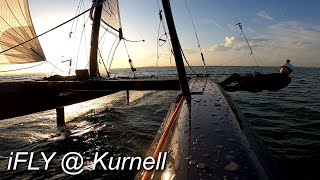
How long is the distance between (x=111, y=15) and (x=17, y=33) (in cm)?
1346

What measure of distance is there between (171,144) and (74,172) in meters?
3.87

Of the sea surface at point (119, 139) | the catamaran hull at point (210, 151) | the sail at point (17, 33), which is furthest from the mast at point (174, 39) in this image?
the sail at point (17, 33)

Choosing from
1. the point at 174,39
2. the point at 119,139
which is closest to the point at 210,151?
the point at 174,39

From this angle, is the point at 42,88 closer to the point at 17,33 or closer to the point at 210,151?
the point at 17,33

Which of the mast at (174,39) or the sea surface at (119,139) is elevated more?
the mast at (174,39)

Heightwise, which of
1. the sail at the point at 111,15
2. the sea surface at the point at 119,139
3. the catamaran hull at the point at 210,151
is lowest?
the sea surface at the point at 119,139

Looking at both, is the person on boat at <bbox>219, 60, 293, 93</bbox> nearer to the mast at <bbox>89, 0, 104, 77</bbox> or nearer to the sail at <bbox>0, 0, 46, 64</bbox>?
the sail at <bbox>0, 0, 46, 64</bbox>

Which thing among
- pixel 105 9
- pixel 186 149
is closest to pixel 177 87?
pixel 186 149

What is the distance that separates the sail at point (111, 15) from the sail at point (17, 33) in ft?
36.8

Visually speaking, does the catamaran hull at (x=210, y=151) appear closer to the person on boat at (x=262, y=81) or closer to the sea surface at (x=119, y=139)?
the sea surface at (x=119, y=139)

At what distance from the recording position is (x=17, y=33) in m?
10.1

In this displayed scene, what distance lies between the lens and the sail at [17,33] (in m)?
9.72

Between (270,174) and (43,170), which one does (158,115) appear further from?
(270,174)

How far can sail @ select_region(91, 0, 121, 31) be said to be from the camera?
21.8 m
